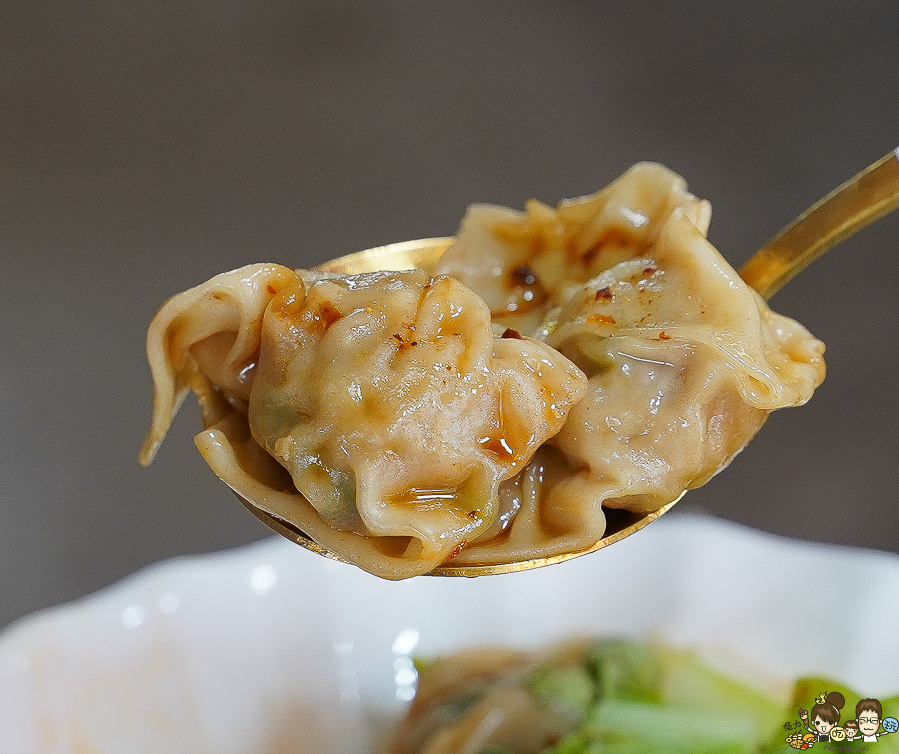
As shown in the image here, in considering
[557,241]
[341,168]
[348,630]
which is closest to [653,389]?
[557,241]

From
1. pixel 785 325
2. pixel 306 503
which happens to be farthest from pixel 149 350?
pixel 785 325

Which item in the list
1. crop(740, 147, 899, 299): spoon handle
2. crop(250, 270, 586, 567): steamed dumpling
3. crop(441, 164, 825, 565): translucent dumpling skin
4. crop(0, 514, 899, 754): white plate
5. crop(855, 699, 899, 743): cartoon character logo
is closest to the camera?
crop(250, 270, 586, 567): steamed dumpling

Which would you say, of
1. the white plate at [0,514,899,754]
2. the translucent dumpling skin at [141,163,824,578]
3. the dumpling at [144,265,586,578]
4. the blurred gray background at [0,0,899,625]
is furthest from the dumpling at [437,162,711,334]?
the blurred gray background at [0,0,899,625]

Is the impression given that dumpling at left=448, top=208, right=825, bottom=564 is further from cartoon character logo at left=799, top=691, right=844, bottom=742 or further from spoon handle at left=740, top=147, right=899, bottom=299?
cartoon character logo at left=799, top=691, right=844, bottom=742

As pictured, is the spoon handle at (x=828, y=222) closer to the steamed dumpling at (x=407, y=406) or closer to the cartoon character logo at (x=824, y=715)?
the steamed dumpling at (x=407, y=406)

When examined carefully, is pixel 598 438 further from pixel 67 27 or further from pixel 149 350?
pixel 67 27

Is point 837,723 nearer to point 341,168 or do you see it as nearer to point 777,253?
point 777,253
